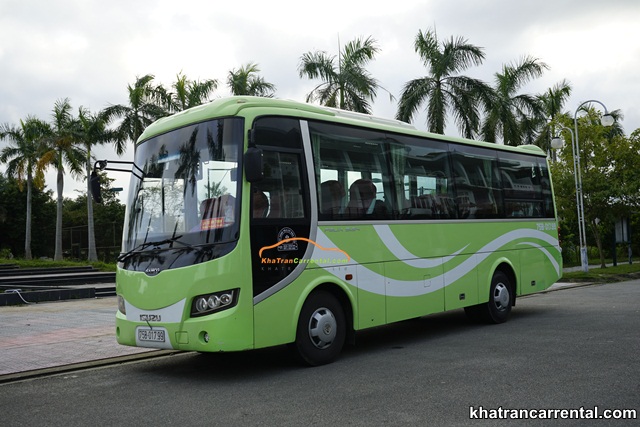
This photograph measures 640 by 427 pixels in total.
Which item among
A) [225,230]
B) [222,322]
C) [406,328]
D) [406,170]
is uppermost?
[406,170]

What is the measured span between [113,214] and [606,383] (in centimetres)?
5791

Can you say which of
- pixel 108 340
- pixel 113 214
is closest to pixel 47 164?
pixel 113 214

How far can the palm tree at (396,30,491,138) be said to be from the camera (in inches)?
1027

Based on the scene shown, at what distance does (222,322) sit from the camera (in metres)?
7.19

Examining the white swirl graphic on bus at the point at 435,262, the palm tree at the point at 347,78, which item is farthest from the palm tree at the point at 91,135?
the white swirl graphic on bus at the point at 435,262

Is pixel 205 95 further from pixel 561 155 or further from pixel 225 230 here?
pixel 225 230

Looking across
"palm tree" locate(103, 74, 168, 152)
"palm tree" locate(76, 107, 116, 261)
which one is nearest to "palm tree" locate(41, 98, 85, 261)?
"palm tree" locate(76, 107, 116, 261)

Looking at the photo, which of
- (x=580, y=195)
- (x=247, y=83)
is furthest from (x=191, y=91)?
(x=580, y=195)

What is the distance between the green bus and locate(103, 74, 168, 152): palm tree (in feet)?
83.8

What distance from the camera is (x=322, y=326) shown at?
820 cm

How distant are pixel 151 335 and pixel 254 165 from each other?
2.34 m

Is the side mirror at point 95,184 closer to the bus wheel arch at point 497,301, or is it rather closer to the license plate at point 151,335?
the license plate at point 151,335

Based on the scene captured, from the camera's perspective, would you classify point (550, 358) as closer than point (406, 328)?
Yes

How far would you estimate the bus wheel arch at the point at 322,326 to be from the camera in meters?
7.98
